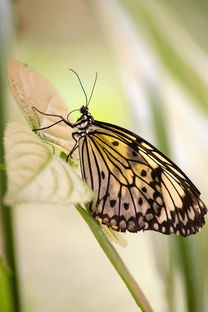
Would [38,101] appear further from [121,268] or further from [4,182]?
[121,268]

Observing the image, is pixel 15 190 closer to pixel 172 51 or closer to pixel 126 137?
pixel 126 137

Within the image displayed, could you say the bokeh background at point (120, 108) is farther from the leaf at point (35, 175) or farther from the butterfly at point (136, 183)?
the leaf at point (35, 175)

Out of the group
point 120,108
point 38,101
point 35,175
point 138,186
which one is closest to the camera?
point 35,175

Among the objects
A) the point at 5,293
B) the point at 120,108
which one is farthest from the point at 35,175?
the point at 120,108

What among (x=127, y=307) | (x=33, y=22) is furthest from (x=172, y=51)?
(x=33, y=22)

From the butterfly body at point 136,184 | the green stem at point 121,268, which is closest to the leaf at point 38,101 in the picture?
the butterfly body at point 136,184

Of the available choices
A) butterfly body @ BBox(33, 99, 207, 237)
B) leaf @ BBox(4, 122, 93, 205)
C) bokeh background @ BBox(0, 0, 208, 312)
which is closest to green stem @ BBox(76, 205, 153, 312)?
leaf @ BBox(4, 122, 93, 205)

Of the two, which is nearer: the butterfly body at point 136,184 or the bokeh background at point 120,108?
the butterfly body at point 136,184

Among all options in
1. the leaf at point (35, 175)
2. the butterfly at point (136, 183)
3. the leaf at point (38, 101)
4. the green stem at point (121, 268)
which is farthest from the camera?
the butterfly at point (136, 183)
